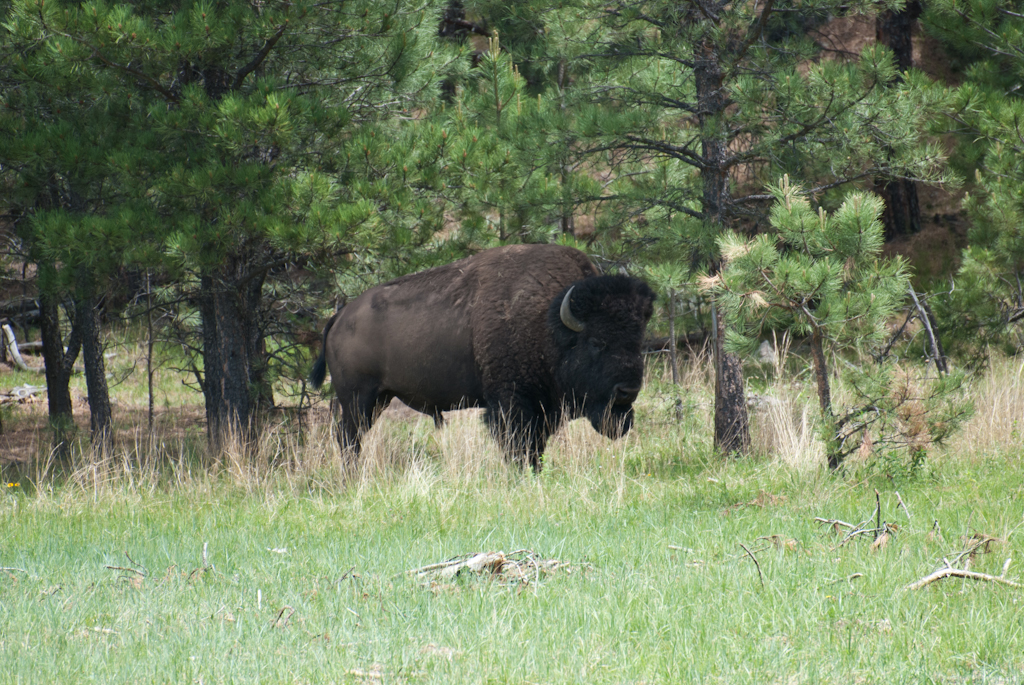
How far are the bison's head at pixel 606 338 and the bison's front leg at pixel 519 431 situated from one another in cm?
62

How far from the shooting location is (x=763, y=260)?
6.52 meters

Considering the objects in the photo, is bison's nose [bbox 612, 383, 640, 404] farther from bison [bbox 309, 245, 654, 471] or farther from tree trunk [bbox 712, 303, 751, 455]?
tree trunk [bbox 712, 303, 751, 455]

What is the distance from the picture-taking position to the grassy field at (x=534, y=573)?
3.83 m

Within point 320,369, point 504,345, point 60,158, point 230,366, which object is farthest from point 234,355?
point 504,345

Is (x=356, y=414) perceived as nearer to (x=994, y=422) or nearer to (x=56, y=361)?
(x=56, y=361)

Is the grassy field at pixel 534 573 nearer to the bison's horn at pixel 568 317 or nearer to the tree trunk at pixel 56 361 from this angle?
the bison's horn at pixel 568 317

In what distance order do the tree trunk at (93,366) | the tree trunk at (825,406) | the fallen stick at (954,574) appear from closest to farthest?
1. the fallen stick at (954,574)
2. the tree trunk at (825,406)
3. the tree trunk at (93,366)

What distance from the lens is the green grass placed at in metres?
3.80

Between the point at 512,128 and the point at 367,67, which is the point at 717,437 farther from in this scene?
the point at 367,67

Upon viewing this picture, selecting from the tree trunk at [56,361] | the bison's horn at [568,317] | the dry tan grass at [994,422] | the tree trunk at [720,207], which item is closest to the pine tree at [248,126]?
the bison's horn at [568,317]

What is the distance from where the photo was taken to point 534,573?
509cm

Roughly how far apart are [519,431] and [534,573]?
12.9ft

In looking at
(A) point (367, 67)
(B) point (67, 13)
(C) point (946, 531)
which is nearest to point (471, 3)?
(A) point (367, 67)

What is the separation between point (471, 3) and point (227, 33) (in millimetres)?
7054
